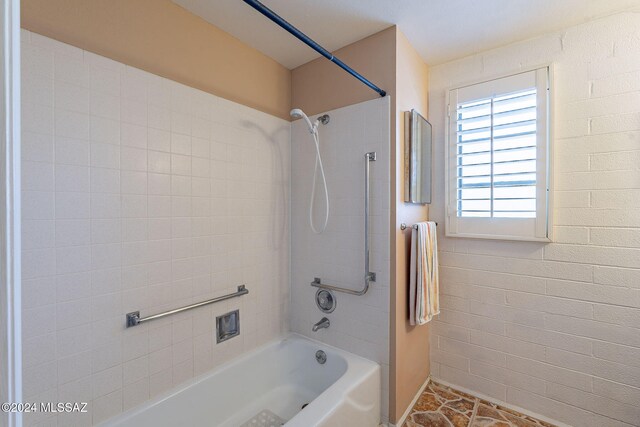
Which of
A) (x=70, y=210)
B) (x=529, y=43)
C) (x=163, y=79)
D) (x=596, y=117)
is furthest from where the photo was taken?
(x=529, y=43)

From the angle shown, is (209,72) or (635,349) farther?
(209,72)

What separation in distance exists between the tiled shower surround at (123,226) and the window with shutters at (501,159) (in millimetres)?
1434

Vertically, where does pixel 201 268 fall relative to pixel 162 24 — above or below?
below

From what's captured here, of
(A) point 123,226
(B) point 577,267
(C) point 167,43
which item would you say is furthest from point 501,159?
(A) point 123,226

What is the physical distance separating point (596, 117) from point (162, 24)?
244cm

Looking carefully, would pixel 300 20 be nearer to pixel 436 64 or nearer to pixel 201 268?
pixel 436 64

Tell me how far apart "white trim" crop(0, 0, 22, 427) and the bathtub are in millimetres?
1150

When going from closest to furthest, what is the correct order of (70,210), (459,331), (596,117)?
1. (70,210)
2. (596,117)
3. (459,331)

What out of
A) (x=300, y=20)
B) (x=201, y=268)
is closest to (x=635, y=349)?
(x=201, y=268)

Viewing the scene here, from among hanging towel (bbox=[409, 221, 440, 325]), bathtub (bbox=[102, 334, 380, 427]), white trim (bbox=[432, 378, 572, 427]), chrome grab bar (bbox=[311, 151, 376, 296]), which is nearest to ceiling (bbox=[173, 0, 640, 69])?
chrome grab bar (bbox=[311, 151, 376, 296])

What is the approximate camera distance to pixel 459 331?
207 cm

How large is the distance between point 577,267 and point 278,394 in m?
2.04

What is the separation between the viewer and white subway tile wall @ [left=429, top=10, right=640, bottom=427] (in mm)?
1550

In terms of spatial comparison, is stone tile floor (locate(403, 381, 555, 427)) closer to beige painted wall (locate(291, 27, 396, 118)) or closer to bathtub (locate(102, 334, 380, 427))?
bathtub (locate(102, 334, 380, 427))
